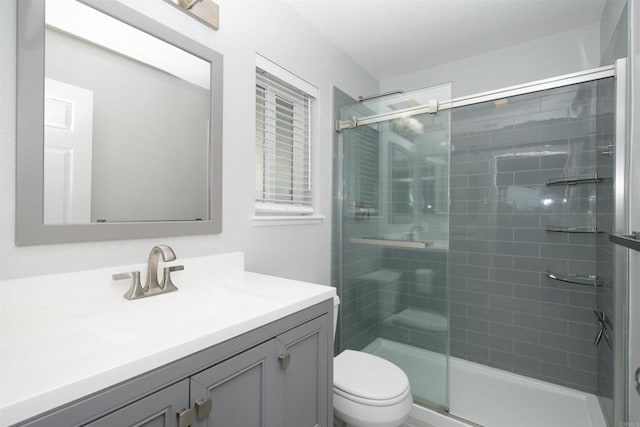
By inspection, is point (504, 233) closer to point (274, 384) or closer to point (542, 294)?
point (542, 294)

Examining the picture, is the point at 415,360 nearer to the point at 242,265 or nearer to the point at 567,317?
the point at 567,317

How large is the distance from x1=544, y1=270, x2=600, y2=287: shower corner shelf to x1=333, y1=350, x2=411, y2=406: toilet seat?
139 centimetres

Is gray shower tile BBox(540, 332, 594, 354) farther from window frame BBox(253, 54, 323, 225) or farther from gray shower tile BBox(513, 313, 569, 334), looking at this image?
window frame BBox(253, 54, 323, 225)

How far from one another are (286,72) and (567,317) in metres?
2.56

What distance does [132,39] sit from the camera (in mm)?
1139

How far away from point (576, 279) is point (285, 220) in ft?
6.69

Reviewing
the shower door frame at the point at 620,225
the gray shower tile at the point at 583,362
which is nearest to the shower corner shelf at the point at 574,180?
the shower door frame at the point at 620,225

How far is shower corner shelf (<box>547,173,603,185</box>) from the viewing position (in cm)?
200

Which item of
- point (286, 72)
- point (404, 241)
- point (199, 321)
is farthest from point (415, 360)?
point (286, 72)

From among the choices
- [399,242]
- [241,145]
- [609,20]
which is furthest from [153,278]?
[609,20]

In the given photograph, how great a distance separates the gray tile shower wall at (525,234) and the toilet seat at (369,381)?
4.04 feet

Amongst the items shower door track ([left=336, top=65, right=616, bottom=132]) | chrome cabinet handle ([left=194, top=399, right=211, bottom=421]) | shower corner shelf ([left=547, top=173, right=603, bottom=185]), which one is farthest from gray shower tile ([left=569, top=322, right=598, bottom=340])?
chrome cabinet handle ([left=194, top=399, right=211, bottom=421])

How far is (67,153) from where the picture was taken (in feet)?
3.20

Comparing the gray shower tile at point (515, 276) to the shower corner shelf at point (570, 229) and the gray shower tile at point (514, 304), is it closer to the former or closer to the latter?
the gray shower tile at point (514, 304)
